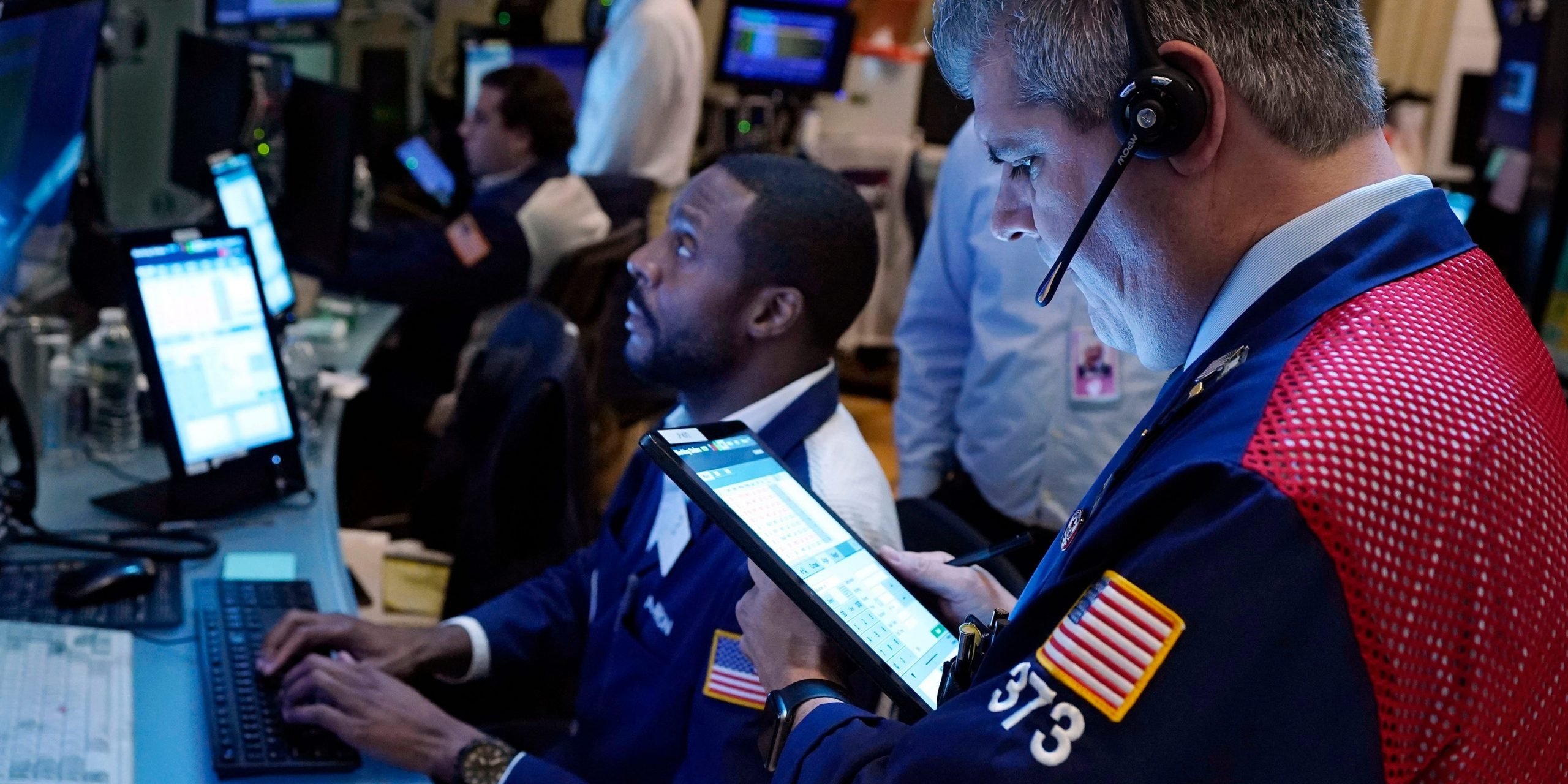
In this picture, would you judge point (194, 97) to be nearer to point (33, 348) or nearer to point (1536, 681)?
point (33, 348)

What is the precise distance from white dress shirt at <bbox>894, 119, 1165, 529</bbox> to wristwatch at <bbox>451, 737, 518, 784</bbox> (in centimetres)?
95

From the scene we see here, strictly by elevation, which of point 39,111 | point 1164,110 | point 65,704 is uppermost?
point 1164,110

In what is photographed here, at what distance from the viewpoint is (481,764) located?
139cm

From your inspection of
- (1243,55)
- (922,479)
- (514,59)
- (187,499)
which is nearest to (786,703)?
(1243,55)

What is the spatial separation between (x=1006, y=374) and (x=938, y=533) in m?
0.64

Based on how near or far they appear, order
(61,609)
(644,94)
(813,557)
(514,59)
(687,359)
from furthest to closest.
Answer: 1. (514,59)
2. (644,94)
3. (687,359)
4. (61,609)
5. (813,557)

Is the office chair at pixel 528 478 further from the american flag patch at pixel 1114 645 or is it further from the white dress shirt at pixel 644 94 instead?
the white dress shirt at pixel 644 94

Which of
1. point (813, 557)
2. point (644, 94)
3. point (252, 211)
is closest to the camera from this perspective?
point (813, 557)

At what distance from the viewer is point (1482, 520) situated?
0.66 metres

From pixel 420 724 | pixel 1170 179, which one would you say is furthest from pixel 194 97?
pixel 1170 179

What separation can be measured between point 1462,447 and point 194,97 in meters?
3.20

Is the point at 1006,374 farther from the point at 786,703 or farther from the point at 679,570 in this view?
the point at 786,703

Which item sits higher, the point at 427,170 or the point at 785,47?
the point at 785,47

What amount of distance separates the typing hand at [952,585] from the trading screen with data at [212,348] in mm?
1133
